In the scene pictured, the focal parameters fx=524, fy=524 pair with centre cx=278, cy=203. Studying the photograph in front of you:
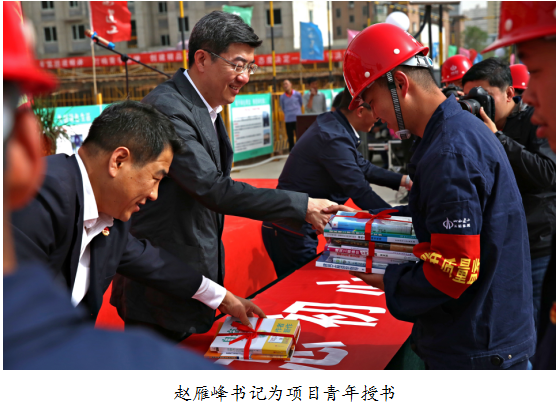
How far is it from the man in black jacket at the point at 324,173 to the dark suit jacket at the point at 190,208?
3.01 feet

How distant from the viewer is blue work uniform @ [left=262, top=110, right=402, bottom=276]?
3137 mm

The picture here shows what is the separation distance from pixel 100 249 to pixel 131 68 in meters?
33.7

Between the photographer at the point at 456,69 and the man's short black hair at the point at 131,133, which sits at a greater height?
the photographer at the point at 456,69

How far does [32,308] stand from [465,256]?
3.73 feet

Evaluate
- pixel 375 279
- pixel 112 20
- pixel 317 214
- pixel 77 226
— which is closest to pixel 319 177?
pixel 317 214

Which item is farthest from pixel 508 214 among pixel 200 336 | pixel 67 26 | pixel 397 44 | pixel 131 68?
pixel 67 26

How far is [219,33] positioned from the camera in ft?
7.52

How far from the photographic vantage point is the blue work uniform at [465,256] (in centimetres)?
138

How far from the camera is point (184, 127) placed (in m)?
2.14

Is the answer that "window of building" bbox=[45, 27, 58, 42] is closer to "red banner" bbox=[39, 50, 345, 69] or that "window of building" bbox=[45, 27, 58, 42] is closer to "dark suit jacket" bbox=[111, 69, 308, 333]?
"red banner" bbox=[39, 50, 345, 69]

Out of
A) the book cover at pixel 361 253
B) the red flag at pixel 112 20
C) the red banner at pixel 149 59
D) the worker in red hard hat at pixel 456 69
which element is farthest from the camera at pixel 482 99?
the red banner at pixel 149 59

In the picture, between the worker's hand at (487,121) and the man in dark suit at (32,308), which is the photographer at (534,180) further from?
the man in dark suit at (32,308)

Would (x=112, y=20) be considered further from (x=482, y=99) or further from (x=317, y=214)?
(x=317, y=214)
